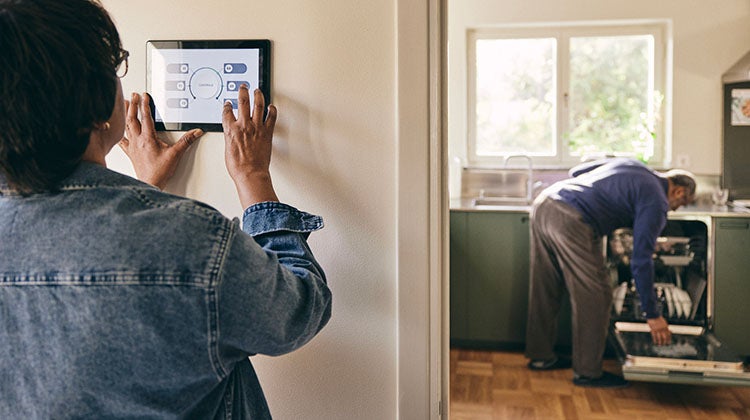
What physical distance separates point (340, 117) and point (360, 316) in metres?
0.36

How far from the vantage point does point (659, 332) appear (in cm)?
350

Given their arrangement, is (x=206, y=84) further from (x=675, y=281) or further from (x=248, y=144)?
(x=675, y=281)

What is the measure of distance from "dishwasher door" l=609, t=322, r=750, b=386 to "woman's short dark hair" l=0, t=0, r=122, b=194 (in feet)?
9.78

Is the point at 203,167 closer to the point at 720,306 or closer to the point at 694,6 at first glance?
the point at 720,306

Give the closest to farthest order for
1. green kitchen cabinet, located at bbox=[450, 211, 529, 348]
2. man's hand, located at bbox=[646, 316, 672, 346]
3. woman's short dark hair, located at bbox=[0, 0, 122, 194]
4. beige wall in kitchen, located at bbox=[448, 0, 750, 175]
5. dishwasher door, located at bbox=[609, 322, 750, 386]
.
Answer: woman's short dark hair, located at bbox=[0, 0, 122, 194] < dishwasher door, located at bbox=[609, 322, 750, 386] < man's hand, located at bbox=[646, 316, 672, 346] < green kitchen cabinet, located at bbox=[450, 211, 529, 348] < beige wall in kitchen, located at bbox=[448, 0, 750, 175]

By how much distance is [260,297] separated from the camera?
2.70 feet

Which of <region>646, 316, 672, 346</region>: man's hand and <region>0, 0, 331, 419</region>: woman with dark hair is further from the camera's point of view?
<region>646, 316, 672, 346</region>: man's hand

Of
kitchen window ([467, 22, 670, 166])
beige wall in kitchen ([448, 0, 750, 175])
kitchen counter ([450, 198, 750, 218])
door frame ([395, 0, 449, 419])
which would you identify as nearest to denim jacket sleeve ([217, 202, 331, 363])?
door frame ([395, 0, 449, 419])

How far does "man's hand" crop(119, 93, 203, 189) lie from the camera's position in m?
1.35

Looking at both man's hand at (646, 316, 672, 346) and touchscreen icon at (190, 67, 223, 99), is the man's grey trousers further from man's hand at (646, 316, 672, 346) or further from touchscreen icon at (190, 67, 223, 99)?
touchscreen icon at (190, 67, 223, 99)

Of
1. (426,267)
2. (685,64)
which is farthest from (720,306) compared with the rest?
(426,267)

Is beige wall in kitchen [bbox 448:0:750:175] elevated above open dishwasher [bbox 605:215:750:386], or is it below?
above

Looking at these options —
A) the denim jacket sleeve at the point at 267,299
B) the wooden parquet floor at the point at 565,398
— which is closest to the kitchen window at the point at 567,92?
the wooden parquet floor at the point at 565,398

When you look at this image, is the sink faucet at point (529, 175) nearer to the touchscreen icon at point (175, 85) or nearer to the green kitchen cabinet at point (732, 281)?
the green kitchen cabinet at point (732, 281)
